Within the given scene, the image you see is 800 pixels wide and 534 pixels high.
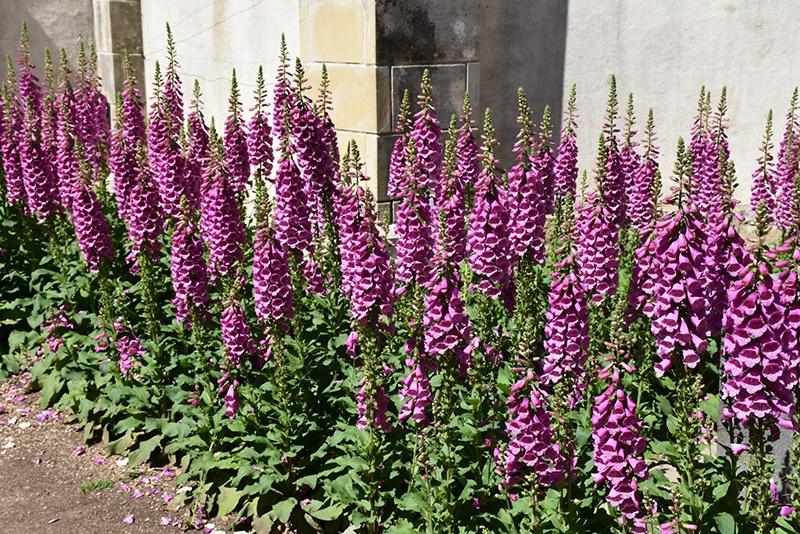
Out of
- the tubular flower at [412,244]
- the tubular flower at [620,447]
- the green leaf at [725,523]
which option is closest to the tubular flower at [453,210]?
the tubular flower at [412,244]

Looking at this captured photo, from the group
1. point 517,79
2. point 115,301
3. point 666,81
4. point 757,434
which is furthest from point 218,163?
point 666,81

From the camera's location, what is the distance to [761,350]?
3.56 metres

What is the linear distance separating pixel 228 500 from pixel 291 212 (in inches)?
76.5

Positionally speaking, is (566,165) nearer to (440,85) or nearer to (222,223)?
(440,85)

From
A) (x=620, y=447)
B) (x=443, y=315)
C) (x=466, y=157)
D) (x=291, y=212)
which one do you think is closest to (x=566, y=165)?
(x=466, y=157)

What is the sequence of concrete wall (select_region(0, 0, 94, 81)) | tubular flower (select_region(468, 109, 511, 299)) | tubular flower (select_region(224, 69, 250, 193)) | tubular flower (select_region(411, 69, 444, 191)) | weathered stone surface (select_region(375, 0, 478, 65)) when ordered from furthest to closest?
1. concrete wall (select_region(0, 0, 94, 81))
2. weathered stone surface (select_region(375, 0, 478, 65))
3. tubular flower (select_region(224, 69, 250, 193))
4. tubular flower (select_region(411, 69, 444, 191))
5. tubular flower (select_region(468, 109, 511, 299))

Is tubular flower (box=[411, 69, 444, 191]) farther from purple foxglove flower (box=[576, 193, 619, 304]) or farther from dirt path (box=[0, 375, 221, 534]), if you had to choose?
dirt path (box=[0, 375, 221, 534])

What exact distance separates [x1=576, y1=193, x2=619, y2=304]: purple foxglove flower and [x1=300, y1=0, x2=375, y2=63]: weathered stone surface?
408cm

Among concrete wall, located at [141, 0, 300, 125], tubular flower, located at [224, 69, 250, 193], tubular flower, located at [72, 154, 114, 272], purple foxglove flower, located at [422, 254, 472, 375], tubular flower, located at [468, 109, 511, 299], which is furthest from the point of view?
concrete wall, located at [141, 0, 300, 125]

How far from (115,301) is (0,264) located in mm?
2034

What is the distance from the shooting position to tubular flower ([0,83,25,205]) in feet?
25.6

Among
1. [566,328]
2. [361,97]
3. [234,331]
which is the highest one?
[361,97]

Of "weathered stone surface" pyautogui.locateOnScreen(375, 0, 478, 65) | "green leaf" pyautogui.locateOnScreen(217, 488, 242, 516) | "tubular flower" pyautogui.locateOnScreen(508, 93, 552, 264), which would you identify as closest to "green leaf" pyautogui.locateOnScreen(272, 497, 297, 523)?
"green leaf" pyautogui.locateOnScreen(217, 488, 242, 516)

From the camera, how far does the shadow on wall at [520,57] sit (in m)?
9.67
